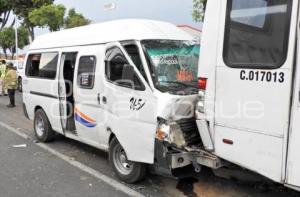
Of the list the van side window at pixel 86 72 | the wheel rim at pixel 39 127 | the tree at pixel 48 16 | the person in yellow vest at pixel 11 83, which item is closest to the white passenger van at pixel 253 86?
the van side window at pixel 86 72

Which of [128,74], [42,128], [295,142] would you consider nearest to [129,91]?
[128,74]

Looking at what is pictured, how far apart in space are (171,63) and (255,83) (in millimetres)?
1764

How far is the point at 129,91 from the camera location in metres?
5.36

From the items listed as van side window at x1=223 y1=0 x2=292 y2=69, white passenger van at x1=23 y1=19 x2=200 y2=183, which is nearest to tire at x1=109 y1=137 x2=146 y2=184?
white passenger van at x1=23 y1=19 x2=200 y2=183

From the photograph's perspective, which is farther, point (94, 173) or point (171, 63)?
point (94, 173)

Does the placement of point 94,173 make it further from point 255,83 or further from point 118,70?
point 255,83

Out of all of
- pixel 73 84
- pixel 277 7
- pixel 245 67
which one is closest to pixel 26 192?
pixel 73 84

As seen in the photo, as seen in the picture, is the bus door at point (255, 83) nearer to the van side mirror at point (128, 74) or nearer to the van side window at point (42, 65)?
the van side mirror at point (128, 74)

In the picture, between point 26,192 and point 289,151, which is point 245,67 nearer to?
point 289,151

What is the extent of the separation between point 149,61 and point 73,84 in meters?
1.97

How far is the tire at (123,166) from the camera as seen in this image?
550cm

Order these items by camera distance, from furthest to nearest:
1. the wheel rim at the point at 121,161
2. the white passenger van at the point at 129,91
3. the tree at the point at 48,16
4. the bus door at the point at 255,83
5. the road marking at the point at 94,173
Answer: the tree at the point at 48,16 < the wheel rim at the point at 121,161 < the road marking at the point at 94,173 < the white passenger van at the point at 129,91 < the bus door at the point at 255,83

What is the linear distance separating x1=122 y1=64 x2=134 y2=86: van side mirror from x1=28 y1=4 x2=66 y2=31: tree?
2205cm

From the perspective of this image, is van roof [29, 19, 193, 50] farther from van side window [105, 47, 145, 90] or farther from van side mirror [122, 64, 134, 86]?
van side mirror [122, 64, 134, 86]
